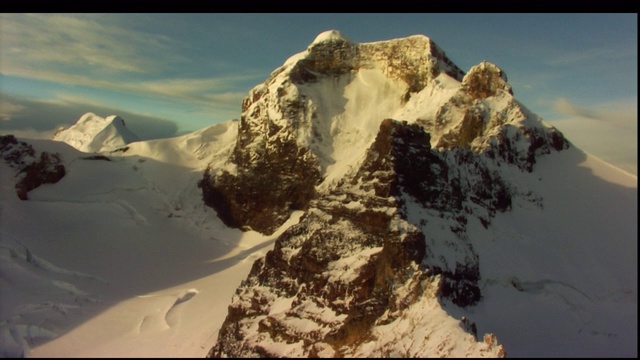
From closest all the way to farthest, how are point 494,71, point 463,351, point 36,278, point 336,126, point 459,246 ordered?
1. point 463,351
2. point 459,246
3. point 36,278
4. point 494,71
5. point 336,126

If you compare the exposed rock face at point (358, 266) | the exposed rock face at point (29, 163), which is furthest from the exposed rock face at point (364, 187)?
the exposed rock face at point (29, 163)

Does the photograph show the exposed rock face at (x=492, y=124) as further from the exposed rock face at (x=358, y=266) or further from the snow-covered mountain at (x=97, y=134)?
the snow-covered mountain at (x=97, y=134)

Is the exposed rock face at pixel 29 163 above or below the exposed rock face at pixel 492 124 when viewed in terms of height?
below

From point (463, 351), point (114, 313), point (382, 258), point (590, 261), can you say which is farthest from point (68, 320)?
point (590, 261)

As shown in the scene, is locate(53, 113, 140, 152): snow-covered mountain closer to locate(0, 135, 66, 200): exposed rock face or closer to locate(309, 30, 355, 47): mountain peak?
locate(0, 135, 66, 200): exposed rock face

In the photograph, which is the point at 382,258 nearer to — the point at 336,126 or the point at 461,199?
the point at 461,199

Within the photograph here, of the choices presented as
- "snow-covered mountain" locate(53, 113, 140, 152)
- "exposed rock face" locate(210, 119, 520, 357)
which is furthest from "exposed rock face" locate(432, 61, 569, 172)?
"snow-covered mountain" locate(53, 113, 140, 152)
